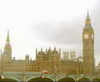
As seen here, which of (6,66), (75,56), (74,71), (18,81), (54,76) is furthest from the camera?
(75,56)

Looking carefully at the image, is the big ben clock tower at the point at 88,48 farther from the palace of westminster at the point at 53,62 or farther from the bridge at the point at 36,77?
the bridge at the point at 36,77

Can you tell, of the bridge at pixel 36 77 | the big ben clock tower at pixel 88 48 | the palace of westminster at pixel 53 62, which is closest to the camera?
the bridge at pixel 36 77

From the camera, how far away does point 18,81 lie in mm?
22000

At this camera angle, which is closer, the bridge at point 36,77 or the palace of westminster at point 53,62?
the bridge at point 36,77

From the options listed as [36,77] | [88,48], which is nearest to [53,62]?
[88,48]

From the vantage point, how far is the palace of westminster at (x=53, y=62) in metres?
38.7

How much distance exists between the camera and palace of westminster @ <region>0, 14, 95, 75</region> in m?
38.7

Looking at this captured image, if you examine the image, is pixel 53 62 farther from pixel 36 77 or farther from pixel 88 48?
pixel 36 77

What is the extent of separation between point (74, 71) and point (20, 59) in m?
7.78

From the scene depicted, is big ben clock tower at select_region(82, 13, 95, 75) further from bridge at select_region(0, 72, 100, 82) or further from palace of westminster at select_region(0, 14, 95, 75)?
bridge at select_region(0, 72, 100, 82)

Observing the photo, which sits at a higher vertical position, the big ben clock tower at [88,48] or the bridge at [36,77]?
the big ben clock tower at [88,48]

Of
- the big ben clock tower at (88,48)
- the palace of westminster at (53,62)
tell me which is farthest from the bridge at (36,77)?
the big ben clock tower at (88,48)

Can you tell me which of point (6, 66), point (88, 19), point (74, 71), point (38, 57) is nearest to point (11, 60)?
point (6, 66)

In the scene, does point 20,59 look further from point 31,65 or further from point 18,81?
point 18,81
